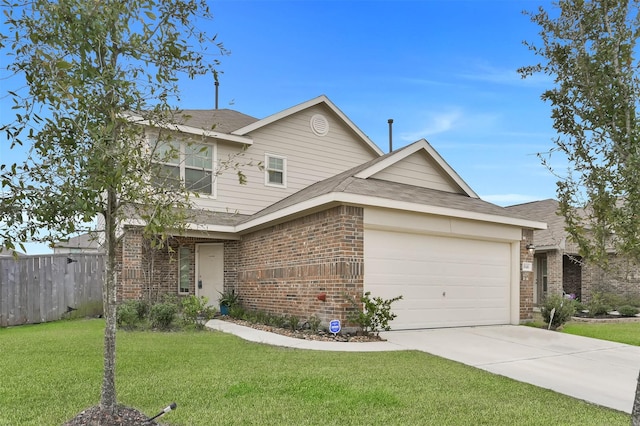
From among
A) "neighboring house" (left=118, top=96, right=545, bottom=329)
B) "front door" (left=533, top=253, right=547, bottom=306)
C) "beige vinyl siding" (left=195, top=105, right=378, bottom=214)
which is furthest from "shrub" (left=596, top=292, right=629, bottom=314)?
"beige vinyl siding" (left=195, top=105, right=378, bottom=214)

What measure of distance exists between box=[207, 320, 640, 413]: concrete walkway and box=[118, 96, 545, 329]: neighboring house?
105cm

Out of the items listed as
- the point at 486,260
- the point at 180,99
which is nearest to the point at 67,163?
the point at 180,99

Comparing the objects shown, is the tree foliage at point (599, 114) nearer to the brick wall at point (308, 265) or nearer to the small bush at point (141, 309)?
the brick wall at point (308, 265)

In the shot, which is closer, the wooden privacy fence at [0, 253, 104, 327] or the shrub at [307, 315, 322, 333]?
the shrub at [307, 315, 322, 333]

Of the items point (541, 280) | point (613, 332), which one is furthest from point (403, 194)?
point (541, 280)

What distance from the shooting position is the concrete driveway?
19.5 feet

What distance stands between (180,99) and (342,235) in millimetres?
5699

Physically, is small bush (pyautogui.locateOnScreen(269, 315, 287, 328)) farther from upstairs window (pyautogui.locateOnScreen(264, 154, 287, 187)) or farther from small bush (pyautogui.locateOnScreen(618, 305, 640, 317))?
small bush (pyautogui.locateOnScreen(618, 305, 640, 317))

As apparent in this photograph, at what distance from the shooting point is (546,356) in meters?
7.91

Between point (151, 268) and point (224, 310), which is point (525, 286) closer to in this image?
point (224, 310)

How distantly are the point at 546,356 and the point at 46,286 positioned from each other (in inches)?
522

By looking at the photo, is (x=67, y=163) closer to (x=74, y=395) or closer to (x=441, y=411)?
(x=74, y=395)

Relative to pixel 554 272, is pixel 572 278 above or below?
below

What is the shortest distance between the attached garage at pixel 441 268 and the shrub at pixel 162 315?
15.4ft
